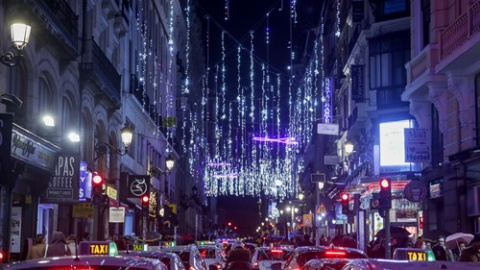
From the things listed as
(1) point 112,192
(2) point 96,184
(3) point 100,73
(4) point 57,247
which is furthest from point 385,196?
(1) point 112,192

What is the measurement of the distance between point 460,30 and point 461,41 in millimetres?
328

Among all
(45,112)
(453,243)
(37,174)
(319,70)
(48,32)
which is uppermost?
(319,70)

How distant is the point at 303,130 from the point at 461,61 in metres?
67.0

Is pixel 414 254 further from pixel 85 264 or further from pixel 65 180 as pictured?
pixel 65 180

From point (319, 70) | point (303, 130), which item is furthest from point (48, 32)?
point (303, 130)

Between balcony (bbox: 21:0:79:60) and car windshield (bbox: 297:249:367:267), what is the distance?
10.2 m

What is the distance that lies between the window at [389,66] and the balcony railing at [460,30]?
12.2 m

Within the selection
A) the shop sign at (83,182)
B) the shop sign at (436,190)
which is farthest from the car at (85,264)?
the shop sign at (436,190)

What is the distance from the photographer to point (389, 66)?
37938 mm

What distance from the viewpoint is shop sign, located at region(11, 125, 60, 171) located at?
2017 cm

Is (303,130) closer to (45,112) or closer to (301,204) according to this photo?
(301,204)

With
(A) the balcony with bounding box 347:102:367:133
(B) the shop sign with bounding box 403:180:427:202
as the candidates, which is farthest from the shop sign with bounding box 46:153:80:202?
(A) the balcony with bounding box 347:102:367:133

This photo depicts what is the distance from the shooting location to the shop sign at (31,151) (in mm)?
20170

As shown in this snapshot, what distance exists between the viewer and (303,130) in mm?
90312
